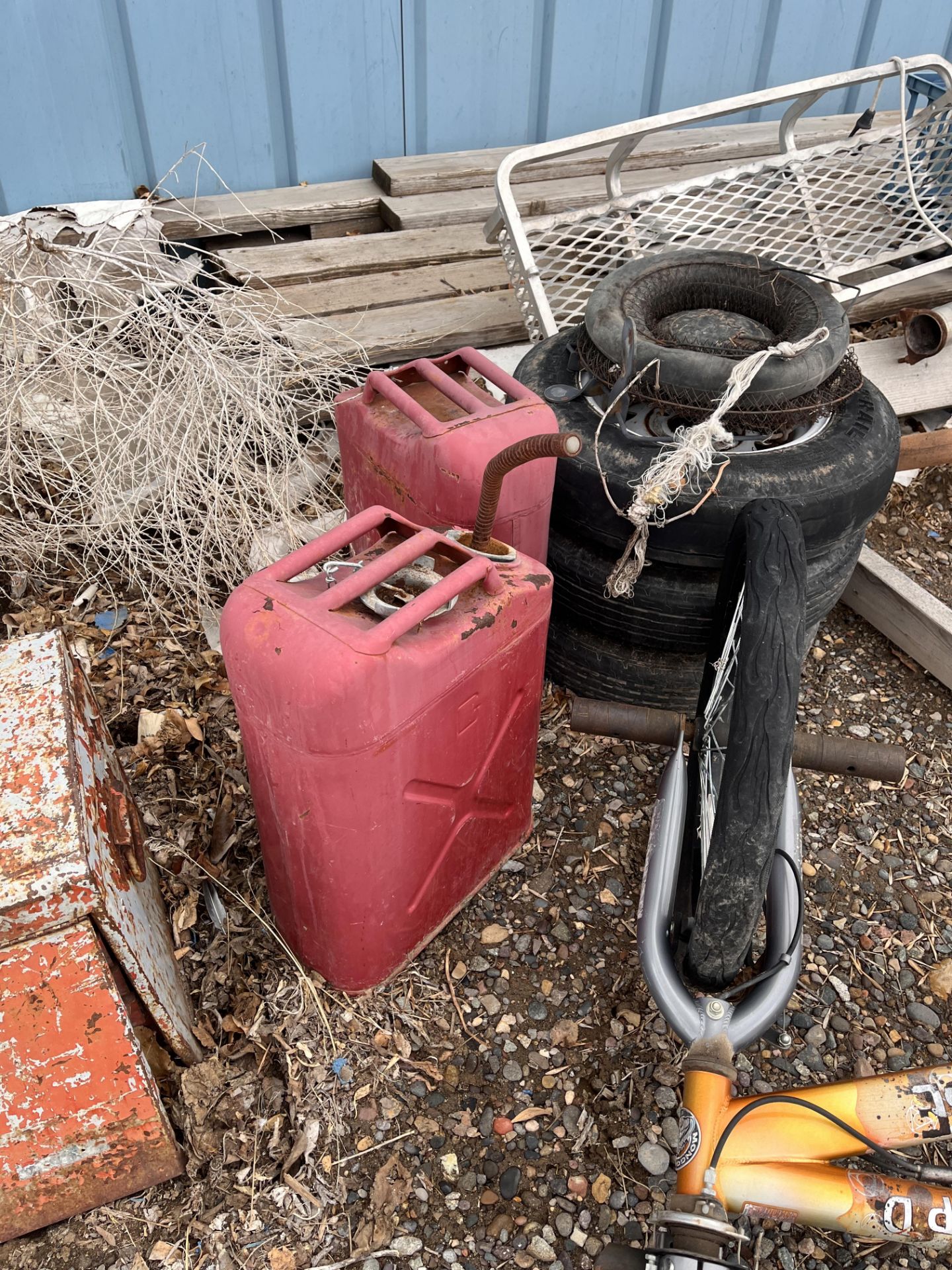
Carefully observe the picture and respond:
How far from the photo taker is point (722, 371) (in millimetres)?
2002

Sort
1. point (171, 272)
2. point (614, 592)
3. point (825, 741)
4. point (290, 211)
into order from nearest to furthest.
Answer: point (825, 741), point (614, 592), point (171, 272), point (290, 211)

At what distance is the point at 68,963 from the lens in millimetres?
1284

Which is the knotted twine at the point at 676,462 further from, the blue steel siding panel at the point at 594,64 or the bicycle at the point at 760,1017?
the blue steel siding panel at the point at 594,64

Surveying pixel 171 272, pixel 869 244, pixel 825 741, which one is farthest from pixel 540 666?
Answer: pixel 869 244

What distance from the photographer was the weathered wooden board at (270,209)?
3.28 meters

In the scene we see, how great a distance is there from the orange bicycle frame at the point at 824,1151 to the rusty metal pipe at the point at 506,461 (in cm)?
95

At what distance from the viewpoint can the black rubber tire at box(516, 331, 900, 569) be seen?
1.98 m

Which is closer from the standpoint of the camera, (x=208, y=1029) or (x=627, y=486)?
(x=208, y=1029)

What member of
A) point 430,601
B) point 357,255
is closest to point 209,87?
point 357,255

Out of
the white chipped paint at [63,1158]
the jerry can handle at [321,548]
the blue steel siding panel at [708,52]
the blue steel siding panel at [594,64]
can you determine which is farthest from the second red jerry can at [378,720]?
the blue steel siding panel at [708,52]

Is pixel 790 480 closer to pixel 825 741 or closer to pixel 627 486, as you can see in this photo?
pixel 627 486

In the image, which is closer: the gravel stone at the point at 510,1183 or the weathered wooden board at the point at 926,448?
the gravel stone at the point at 510,1183

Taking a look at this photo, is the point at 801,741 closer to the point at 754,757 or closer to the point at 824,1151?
the point at 754,757

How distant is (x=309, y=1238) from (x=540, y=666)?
108cm
